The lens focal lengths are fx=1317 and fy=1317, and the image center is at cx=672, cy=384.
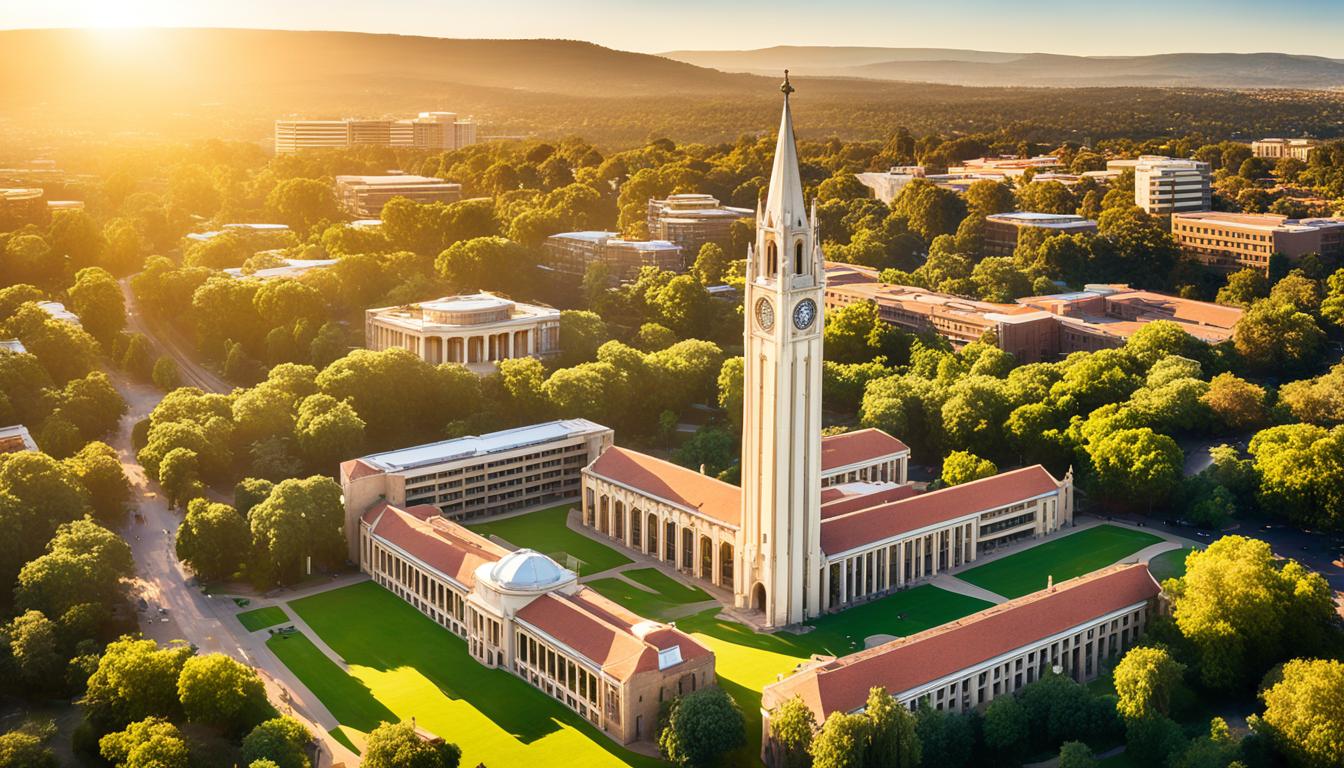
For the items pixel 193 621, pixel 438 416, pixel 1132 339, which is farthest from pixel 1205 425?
pixel 193 621

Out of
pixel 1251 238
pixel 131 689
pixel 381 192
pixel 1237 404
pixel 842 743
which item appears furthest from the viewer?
pixel 381 192

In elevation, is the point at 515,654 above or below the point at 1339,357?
below

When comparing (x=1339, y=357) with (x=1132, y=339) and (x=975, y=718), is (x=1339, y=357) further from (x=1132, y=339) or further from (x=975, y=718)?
(x=975, y=718)

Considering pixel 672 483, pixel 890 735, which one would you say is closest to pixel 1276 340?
pixel 672 483

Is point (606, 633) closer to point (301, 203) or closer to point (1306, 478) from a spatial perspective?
point (1306, 478)

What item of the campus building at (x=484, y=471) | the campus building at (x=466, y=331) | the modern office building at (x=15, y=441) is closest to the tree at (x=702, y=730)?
the campus building at (x=484, y=471)

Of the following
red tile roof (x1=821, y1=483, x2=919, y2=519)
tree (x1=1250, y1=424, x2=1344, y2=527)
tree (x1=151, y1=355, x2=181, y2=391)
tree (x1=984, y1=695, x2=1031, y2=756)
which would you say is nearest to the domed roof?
red tile roof (x1=821, y1=483, x2=919, y2=519)

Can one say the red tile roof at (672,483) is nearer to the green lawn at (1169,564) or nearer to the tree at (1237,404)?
the green lawn at (1169,564)
